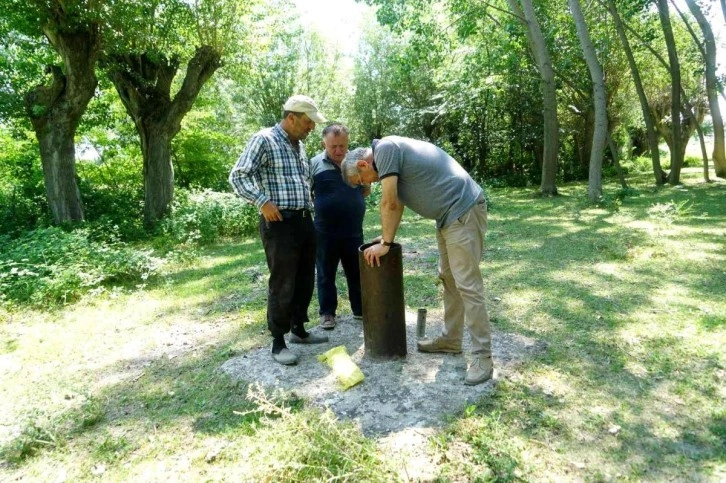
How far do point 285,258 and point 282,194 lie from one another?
0.48m

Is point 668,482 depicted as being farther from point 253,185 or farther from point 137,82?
point 137,82

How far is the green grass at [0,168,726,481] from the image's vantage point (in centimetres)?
264

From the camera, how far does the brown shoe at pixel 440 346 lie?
388cm

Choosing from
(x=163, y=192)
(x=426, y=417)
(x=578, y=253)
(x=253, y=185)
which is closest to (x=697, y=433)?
(x=426, y=417)

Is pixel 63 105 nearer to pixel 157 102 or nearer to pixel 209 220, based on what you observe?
pixel 157 102

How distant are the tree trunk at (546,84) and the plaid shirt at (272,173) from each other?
36.3 ft

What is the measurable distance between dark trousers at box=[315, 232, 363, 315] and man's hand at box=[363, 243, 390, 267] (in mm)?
841

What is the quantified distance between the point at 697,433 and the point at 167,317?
490cm

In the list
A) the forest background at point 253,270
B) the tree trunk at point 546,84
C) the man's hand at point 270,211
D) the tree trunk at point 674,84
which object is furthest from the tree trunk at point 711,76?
the man's hand at point 270,211

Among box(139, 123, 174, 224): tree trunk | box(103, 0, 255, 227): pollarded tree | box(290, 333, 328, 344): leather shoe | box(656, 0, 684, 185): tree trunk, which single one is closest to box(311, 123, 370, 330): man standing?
box(290, 333, 328, 344): leather shoe

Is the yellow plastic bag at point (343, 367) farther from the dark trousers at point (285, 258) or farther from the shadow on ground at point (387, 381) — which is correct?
the dark trousers at point (285, 258)

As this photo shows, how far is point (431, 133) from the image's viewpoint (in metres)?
21.5

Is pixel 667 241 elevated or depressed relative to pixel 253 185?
depressed

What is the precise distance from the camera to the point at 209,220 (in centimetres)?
1005
